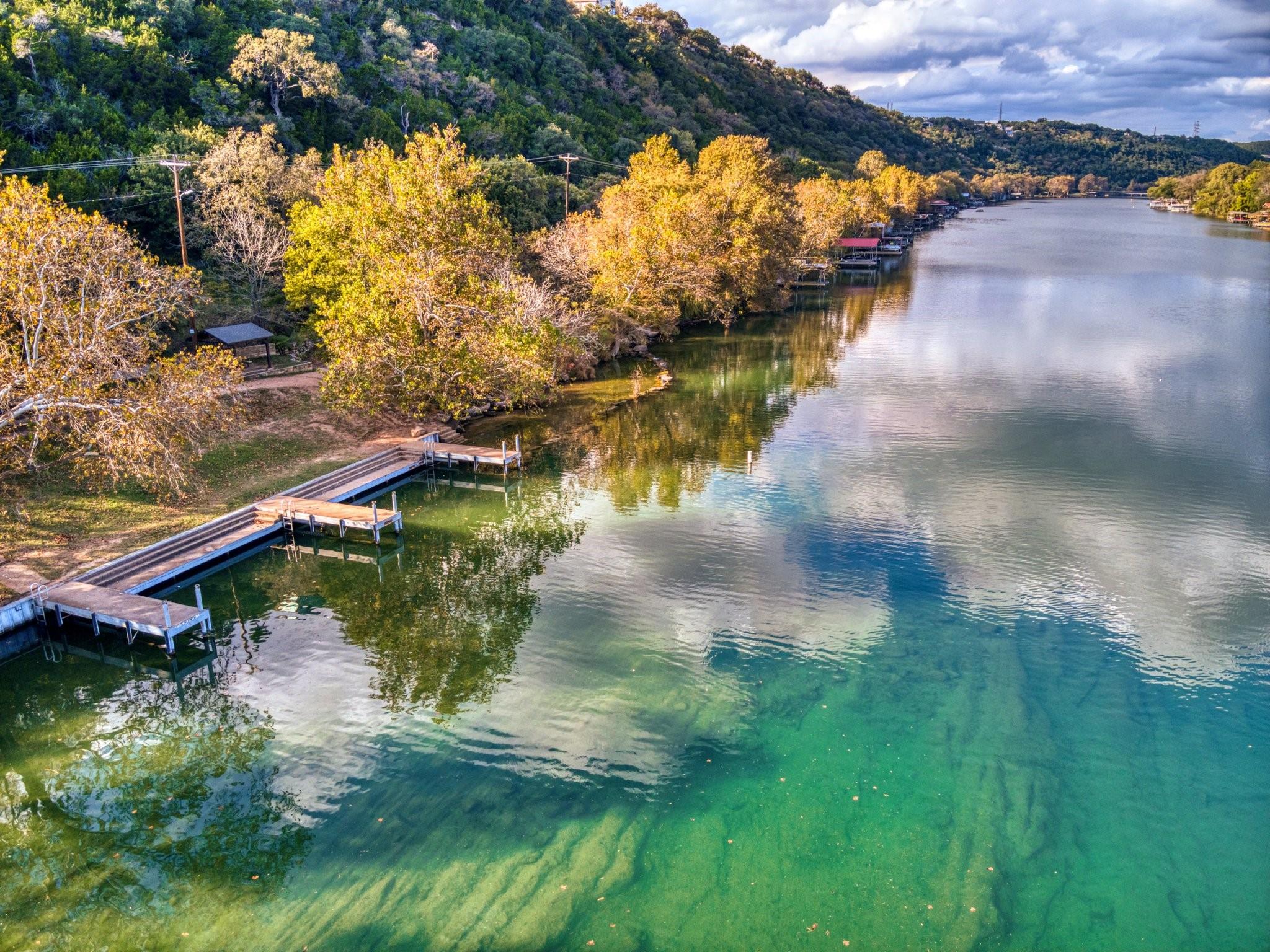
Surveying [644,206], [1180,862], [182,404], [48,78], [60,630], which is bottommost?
[1180,862]

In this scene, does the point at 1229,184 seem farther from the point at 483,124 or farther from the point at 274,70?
the point at 274,70

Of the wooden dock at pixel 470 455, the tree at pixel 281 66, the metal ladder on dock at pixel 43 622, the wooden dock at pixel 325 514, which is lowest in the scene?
the metal ladder on dock at pixel 43 622

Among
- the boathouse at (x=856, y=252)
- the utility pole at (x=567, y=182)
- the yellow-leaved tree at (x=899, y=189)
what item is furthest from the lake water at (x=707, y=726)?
the yellow-leaved tree at (x=899, y=189)

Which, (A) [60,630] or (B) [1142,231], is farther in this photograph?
(B) [1142,231]

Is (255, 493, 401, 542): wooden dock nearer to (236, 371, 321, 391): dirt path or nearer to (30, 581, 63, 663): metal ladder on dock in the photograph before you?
(30, 581, 63, 663): metal ladder on dock

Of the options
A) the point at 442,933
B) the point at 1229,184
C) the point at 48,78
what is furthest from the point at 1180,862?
the point at 1229,184

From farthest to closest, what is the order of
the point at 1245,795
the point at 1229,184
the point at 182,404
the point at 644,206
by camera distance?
1. the point at 1229,184
2. the point at 644,206
3. the point at 182,404
4. the point at 1245,795

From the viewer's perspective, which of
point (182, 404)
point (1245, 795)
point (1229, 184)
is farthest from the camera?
point (1229, 184)

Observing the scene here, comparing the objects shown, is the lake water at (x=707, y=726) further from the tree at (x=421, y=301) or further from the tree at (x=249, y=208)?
the tree at (x=249, y=208)
